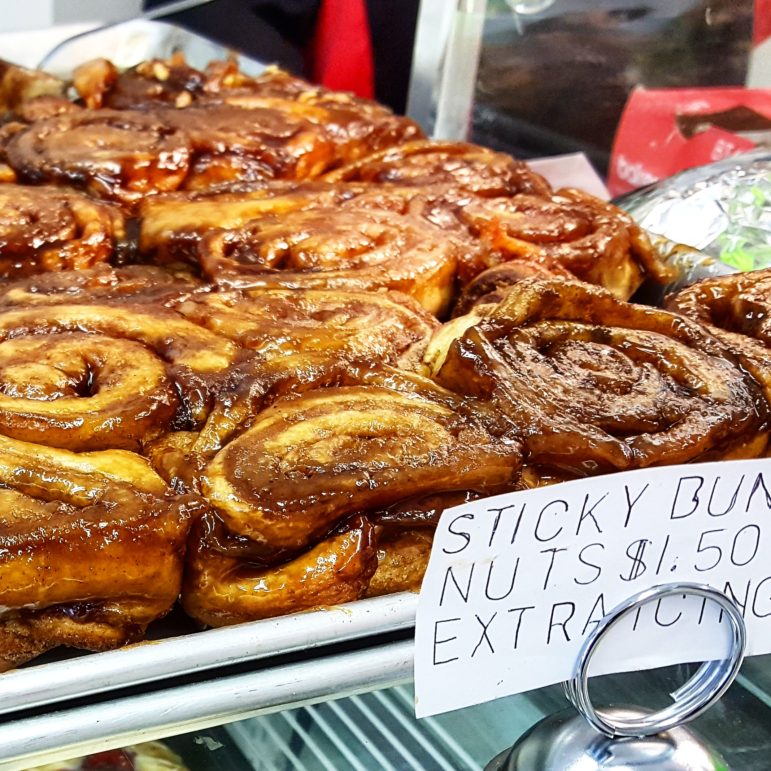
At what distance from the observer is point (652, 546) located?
3.63 ft

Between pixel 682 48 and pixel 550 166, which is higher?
pixel 682 48

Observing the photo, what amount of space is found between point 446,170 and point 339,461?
109 centimetres

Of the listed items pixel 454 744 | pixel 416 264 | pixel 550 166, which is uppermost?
pixel 416 264

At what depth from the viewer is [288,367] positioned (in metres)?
1.30

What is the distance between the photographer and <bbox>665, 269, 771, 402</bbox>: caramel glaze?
1.52 metres

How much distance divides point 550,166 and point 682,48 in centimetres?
80

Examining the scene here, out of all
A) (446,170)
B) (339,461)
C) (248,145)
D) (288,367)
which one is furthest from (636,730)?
(248,145)

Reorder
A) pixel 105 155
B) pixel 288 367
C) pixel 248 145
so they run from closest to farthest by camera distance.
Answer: pixel 288 367 → pixel 105 155 → pixel 248 145

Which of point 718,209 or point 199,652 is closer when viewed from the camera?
point 199,652

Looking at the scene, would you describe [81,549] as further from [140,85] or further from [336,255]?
[140,85]

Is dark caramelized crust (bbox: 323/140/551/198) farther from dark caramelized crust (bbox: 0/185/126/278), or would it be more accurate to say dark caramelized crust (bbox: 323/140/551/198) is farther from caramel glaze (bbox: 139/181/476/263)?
dark caramelized crust (bbox: 0/185/126/278)

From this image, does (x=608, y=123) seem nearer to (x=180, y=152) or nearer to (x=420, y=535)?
(x=180, y=152)

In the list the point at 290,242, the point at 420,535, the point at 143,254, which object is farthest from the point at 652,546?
the point at 143,254

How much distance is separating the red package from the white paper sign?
2.36m
